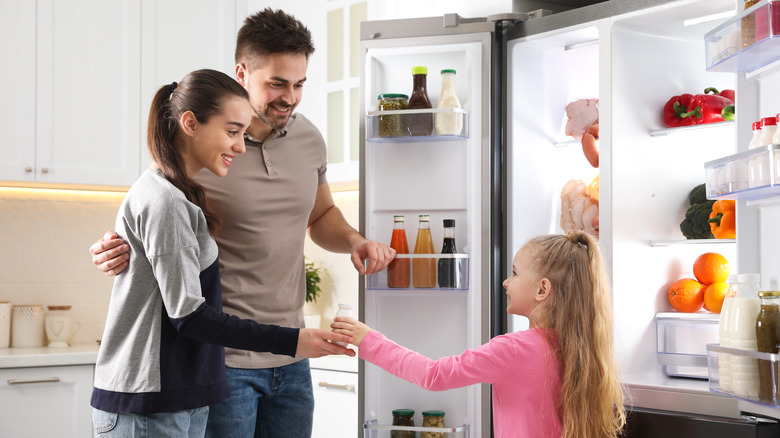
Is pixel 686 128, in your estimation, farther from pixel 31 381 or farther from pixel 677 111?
pixel 31 381

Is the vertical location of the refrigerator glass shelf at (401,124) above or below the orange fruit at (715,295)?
above

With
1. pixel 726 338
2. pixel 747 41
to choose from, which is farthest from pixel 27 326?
pixel 747 41

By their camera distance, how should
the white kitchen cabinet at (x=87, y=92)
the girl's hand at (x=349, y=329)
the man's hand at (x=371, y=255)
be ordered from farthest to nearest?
the white kitchen cabinet at (x=87, y=92)
the man's hand at (x=371, y=255)
the girl's hand at (x=349, y=329)

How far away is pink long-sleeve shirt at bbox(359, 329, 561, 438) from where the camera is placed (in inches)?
59.7

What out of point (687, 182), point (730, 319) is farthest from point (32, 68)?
point (730, 319)

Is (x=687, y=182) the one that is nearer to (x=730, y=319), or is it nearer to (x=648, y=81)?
(x=648, y=81)

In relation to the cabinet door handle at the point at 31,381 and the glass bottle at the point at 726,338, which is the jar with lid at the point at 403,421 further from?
the cabinet door handle at the point at 31,381

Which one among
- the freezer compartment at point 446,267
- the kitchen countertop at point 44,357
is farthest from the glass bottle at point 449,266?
→ the kitchen countertop at point 44,357

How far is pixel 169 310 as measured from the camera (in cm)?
137

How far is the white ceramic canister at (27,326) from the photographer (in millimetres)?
3299

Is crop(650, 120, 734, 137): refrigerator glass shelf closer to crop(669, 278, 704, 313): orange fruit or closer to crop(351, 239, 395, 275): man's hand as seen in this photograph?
crop(669, 278, 704, 313): orange fruit

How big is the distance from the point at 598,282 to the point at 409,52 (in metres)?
1.00

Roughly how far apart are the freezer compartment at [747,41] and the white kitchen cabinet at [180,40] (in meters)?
2.43

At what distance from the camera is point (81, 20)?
3281mm
